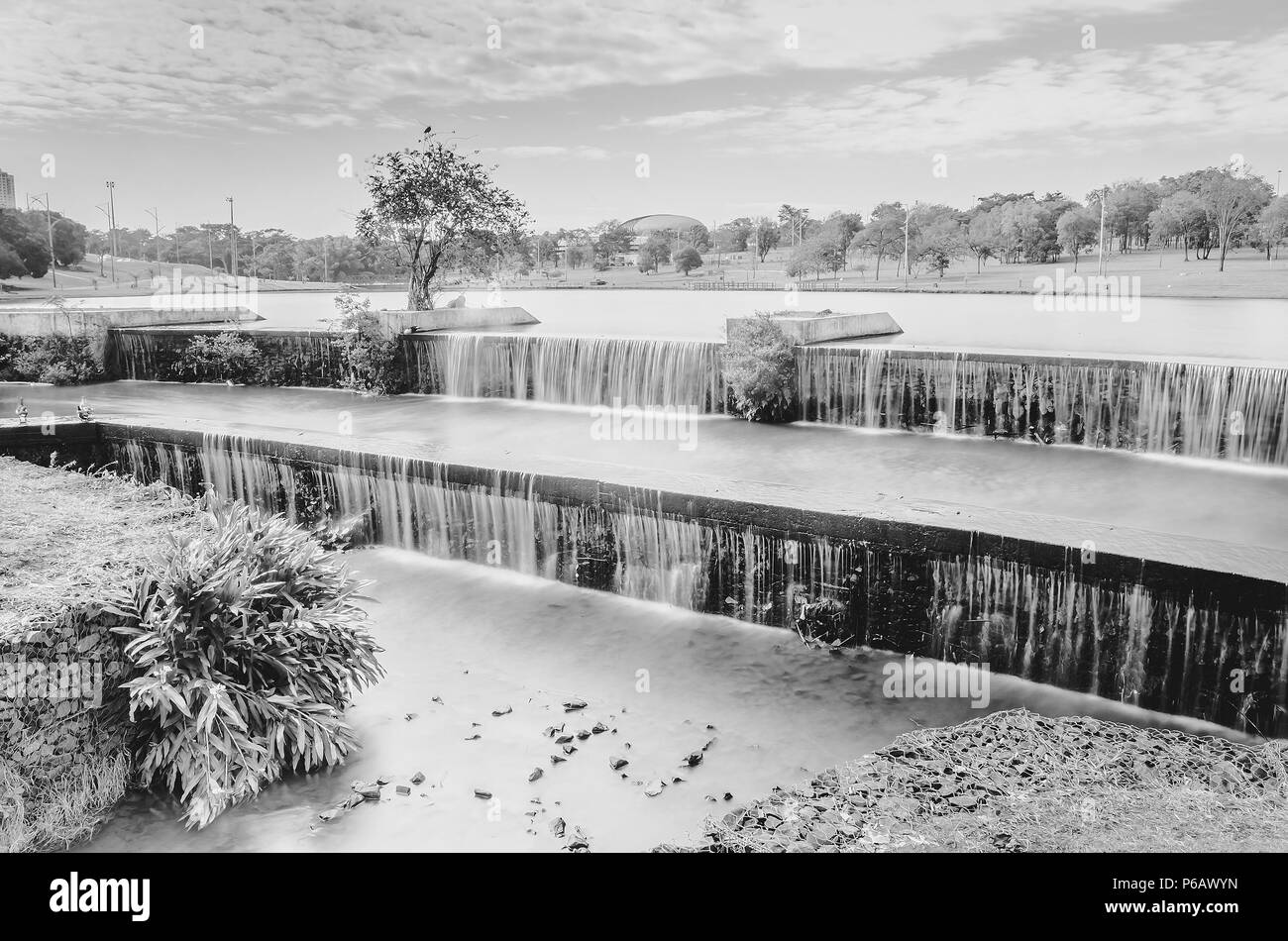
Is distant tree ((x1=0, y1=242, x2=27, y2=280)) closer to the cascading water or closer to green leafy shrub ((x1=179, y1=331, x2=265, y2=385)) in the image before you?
green leafy shrub ((x1=179, y1=331, x2=265, y2=385))

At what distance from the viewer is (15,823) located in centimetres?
507

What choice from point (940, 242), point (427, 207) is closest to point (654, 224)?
point (940, 242)

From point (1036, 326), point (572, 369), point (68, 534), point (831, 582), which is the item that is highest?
point (1036, 326)

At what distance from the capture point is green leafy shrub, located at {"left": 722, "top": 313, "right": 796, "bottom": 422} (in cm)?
1539

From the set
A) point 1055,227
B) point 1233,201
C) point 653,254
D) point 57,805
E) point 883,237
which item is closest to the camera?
point 57,805

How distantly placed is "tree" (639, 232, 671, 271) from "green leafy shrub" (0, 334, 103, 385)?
70.8 metres

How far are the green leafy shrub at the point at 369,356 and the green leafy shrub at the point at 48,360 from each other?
244 inches

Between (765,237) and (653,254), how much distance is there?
36.4ft

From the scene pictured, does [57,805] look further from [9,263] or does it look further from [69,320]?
[9,263]

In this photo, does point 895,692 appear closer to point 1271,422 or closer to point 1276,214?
point 1271,422

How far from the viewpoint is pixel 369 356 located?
792 inches
